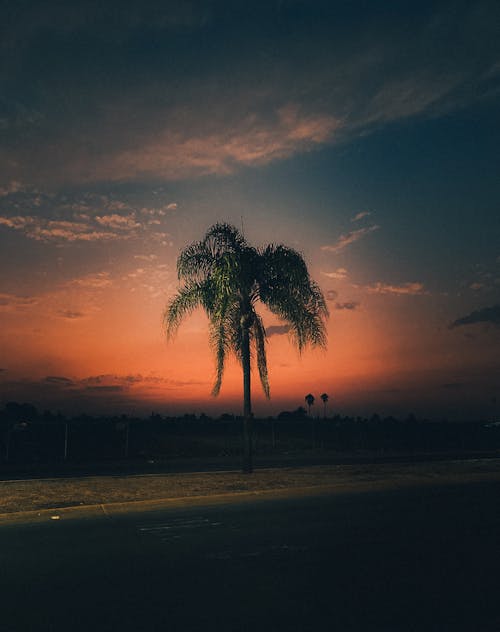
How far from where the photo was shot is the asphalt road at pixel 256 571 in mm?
5348

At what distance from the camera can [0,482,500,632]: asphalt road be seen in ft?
17.5

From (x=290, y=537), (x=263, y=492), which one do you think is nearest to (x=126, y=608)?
(x=290, y=537)

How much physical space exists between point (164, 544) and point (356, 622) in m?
3.97

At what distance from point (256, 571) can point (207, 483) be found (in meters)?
8.79

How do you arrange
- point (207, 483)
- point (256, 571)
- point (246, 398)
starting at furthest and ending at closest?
point (246, 398), point (207, 483), point (256, 571)

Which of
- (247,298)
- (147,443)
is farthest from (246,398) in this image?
(147,443)

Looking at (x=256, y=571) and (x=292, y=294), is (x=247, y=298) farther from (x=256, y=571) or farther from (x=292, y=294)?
(x=256, y=571)

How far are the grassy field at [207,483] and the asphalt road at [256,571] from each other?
6.72 ft

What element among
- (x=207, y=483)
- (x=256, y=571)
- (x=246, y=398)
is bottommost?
(x=256, y=571)

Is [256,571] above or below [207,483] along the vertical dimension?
below

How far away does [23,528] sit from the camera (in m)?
10.0

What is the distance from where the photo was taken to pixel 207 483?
15586 mm

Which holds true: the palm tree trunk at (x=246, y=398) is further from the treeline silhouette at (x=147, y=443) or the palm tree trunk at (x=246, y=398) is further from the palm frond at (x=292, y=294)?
the treeline silhouette at (x=147, y=443)

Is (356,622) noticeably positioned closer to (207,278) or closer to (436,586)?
(436,586)
